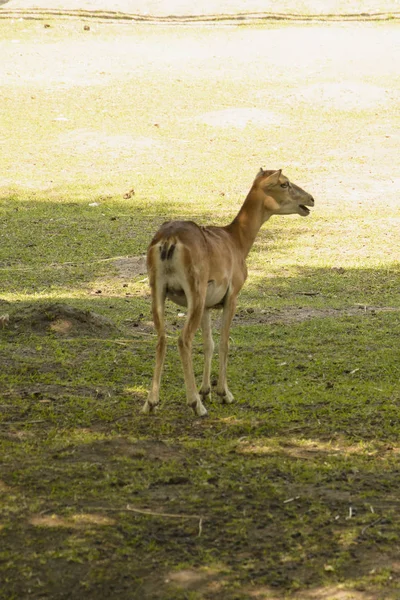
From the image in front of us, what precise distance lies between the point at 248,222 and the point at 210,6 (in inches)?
637

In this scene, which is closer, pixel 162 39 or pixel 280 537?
pixel 280 537

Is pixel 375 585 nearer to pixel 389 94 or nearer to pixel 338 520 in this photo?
pixel 338 520

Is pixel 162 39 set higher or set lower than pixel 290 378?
higher

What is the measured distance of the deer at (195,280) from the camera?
5.93 metres

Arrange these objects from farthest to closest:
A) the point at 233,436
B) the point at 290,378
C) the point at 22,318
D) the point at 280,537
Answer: the point at 22,318, the point at 290,378, the point at 233,436, the point at 280,537

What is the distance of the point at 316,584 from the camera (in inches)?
162

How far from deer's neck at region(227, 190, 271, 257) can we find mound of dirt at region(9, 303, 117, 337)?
1.63 meters

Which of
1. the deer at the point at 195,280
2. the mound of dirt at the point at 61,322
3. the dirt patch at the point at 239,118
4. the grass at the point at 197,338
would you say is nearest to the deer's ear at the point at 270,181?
the deer at the point at 195,280

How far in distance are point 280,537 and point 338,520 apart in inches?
12.9

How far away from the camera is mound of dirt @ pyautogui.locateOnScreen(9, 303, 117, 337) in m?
8.08

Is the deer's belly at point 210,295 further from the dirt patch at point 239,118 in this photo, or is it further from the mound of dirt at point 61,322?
the dirt patch at point 239,118

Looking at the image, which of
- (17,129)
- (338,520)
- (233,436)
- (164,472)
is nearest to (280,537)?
(338,520)

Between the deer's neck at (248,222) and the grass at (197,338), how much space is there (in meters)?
0.94

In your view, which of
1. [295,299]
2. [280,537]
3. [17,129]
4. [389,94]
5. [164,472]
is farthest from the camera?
[389,94]
